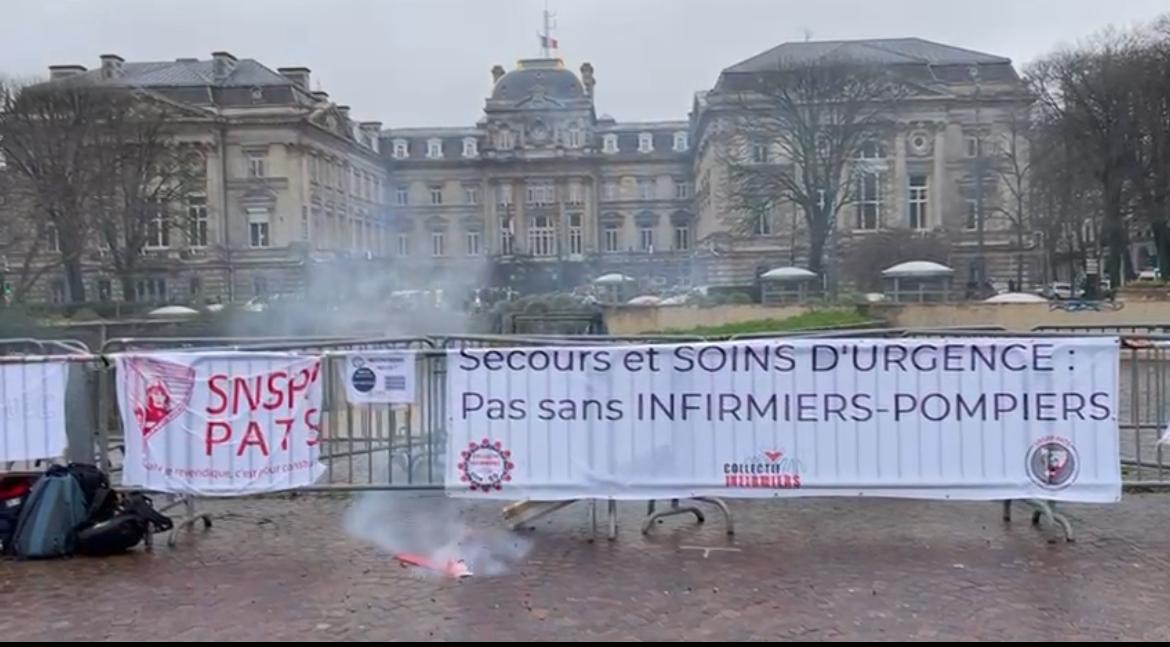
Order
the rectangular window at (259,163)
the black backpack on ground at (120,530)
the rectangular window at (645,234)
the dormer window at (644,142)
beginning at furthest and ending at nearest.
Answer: the rectangular window at (645,234), the dormer window at (644,142), the rectangular window at (259,163), the black backpack on ground at (120,530)

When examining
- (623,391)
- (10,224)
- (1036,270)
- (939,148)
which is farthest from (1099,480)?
(939,148)

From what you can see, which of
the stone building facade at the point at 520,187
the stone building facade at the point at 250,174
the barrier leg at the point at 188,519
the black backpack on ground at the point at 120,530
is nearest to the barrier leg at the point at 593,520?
the barrier leg at the point at 188,519

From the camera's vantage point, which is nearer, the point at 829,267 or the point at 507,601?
the point at 507,601

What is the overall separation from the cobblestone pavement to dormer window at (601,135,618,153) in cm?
10264

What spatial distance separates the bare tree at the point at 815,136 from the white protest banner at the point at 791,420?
1890 inches

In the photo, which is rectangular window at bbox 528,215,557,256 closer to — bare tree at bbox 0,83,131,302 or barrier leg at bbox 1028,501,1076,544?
bare tree at bbox 0,83,131,302

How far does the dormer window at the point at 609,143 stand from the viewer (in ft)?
357

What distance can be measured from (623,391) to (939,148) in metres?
73.7

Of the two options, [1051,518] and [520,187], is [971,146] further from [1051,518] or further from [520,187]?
[1051,518]

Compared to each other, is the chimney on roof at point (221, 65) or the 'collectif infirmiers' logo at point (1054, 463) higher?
the chimney on roof at point (221, 65)

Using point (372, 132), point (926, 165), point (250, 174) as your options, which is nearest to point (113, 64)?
point (250, 174)

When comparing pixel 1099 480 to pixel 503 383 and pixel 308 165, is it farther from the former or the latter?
pixel 308 165

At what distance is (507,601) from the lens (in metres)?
5.88

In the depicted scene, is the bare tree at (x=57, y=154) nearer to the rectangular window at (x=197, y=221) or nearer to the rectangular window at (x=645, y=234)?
the rectangular window at (x=197, y=221)
